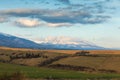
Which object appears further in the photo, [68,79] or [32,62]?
[32,62]

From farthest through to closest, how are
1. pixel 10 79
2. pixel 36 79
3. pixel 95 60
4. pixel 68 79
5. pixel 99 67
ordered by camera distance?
pixel 95 60 → pixel 99 67 → pixel 68 79 → pixel 36 79 → pixel 10 79

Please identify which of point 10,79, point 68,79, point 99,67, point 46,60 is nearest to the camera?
point 10,79

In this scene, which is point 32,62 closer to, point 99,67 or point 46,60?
point 46,60

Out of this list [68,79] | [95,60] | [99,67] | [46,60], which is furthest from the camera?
[46,60]

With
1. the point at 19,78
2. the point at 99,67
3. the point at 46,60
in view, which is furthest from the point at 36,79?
the point at 46,60

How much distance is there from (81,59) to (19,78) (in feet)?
352

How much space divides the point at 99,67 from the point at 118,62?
1185cm

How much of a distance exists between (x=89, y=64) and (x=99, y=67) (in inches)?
228

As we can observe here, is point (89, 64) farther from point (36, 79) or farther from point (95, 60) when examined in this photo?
point (36, 79)

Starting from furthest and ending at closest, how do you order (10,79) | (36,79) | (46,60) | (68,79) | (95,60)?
(46,60) < (95,60) < (68,79) < (36,79) < (10,79)

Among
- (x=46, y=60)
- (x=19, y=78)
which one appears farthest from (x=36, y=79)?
(x=46, y=60)

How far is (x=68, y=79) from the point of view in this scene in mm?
85750

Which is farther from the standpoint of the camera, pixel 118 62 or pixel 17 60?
pixel 17 60

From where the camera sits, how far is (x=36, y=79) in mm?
80375
